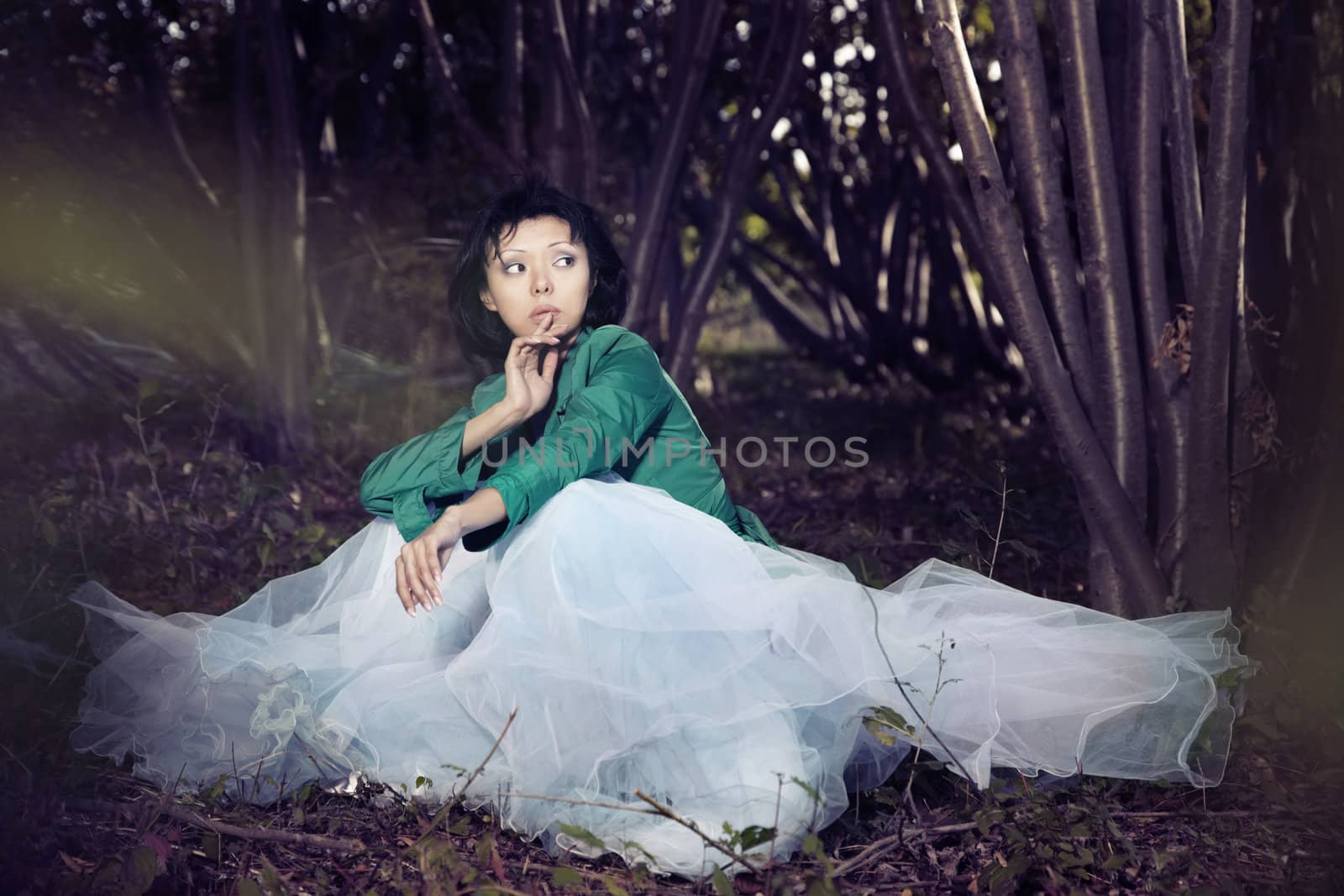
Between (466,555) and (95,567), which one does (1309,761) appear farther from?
(95,567)

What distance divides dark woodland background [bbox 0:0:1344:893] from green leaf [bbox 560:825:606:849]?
0.25 ft

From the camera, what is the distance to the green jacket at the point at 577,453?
8.16 feet

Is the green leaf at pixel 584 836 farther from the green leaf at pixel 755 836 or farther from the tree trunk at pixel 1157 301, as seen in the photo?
the tree trunk at pixel 1157 301

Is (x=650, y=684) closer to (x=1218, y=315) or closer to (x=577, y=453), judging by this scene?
(x=577, y=453)

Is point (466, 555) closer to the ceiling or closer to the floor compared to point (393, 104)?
closer to the floor

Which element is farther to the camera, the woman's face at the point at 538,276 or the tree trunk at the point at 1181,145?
the tree trunk at the point at 1181,145

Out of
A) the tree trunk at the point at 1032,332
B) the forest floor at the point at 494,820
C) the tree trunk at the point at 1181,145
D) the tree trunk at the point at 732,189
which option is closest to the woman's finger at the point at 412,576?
the forest floor at the point at 494,820

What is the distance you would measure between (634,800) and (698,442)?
36.7 inches

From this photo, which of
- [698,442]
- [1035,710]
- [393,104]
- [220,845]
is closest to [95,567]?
[220,845]

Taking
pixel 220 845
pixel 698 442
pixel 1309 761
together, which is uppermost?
pixel 698 442

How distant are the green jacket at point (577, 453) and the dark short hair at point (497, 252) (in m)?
0.14

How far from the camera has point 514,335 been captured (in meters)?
3.00

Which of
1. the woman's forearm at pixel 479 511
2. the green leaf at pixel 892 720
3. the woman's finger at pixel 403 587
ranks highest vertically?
the woman's forearm at pixel 479 511

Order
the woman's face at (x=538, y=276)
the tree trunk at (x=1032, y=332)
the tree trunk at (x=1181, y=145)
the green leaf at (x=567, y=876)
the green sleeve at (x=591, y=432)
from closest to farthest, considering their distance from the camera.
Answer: the green leaf at (x=567, y=876) → the green sleeve at (x=591, y=432) → the woman's face at (x=538, y=276) → the tree trunk at (x=1032, y=332) → the tree trunk at (x=1181, y=145)
